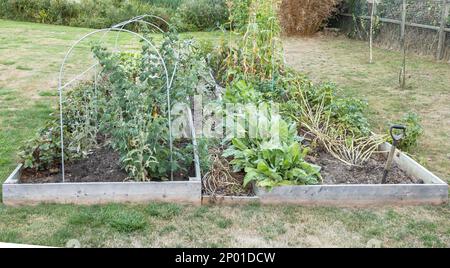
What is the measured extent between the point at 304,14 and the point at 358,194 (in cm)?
945

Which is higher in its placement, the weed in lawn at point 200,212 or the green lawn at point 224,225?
the weed in lawn at point 200,212

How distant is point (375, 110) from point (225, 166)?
295 centimetres

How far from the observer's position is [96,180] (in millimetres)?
3721

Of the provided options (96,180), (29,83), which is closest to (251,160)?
(96,180)

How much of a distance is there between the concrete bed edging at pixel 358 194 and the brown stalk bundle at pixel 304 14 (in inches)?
357

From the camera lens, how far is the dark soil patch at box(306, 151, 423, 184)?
3.93m

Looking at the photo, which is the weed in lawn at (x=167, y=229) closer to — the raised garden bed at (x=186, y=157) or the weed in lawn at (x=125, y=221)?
the weed in lawn at (x=125, y=221)

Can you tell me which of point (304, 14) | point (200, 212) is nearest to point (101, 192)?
point (200, 212)

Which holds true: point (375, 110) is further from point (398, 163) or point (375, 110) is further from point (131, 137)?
point (131, 137)

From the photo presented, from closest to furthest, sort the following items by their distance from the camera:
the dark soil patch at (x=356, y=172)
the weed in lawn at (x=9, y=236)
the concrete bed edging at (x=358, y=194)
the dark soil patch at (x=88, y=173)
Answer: the weed in lawn at (x=9, y=236) → the concrete bed edging at (x=358, y=194) → the dark soil patch at (x=88, y=173) → the dark soil patch at (x=356, y=172)

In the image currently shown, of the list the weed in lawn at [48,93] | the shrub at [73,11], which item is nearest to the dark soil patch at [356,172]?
the weed in lawn at [48,93]

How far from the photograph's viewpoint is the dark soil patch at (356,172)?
3931 millimetres

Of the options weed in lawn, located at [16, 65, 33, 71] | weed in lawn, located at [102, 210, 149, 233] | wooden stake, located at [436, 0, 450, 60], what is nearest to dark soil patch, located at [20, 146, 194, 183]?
weed in lawn, located at [102, 210, 149, 233]

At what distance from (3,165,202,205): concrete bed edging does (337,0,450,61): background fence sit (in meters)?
6.15
